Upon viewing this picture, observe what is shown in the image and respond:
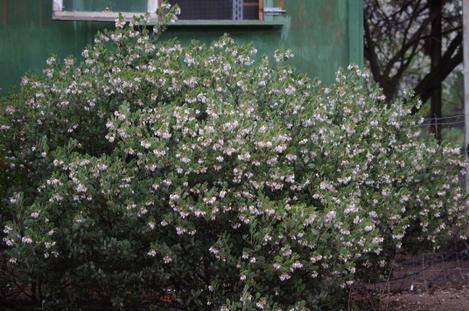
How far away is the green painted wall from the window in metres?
0.04

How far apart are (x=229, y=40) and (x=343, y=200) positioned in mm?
1624

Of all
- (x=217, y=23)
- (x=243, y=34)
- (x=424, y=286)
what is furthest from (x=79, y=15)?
Answer: (x=424, y=286)

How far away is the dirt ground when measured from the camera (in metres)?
7.35

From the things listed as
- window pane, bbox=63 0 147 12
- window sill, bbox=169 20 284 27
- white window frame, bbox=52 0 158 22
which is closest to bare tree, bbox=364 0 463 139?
window sill, bbox=169 20 284 27

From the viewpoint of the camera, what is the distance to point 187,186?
556cm

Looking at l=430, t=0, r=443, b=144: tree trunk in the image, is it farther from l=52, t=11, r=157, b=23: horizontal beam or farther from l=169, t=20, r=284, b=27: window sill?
l=52, t=11, r=157, b=23: horizontal beam

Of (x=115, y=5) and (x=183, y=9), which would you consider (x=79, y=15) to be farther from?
(x=183, y=9)

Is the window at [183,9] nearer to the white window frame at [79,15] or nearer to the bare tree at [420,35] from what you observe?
the white window frame at [79,15]

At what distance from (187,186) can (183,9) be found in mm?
3326

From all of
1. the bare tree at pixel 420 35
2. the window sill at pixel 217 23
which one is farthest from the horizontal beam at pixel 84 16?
the bare tree at pixel 420 35

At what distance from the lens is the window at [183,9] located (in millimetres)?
8125

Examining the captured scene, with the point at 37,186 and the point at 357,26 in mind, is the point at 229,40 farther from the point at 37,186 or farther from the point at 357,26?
the point at 357,26

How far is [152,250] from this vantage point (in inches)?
219

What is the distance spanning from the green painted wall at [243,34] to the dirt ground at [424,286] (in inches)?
79.3
